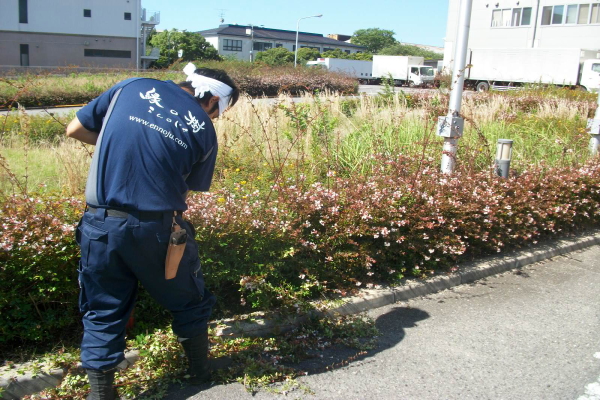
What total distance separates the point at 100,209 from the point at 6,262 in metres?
0.91

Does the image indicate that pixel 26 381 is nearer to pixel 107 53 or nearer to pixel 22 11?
pixel 22 11

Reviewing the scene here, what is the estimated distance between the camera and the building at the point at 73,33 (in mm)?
48562

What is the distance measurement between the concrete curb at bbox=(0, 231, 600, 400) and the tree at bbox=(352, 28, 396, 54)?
112 m

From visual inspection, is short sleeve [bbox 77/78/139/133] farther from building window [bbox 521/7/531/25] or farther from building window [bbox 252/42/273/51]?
building window [bbox 252/42/273/51]

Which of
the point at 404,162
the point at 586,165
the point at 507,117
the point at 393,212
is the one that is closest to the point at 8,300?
the point at 393,212

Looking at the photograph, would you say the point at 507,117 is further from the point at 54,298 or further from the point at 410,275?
the point at 54,298

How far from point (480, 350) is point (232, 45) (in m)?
85.4

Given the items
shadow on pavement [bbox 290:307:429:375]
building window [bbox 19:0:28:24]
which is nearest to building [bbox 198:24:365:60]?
building window [bbox 19:0:28:24]

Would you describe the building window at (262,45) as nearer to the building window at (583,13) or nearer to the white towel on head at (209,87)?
the building window at (583,13)

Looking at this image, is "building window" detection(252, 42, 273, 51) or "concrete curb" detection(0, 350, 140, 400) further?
"building window" detection(252, 42, 273, 51)

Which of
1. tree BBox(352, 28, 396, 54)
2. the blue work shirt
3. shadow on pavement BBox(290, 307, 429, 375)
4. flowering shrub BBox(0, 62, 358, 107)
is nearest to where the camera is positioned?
the blue work shirt

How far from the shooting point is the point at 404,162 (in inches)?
229

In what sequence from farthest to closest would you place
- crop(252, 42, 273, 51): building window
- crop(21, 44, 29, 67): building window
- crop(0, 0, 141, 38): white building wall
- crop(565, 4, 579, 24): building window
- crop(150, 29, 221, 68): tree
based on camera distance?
crop(252, 42, 273, 51): building window < crop(150, 29, 221, 68): tree < crop(21, 44, 29, 67): building window < crop(0, 0, 141, 38): white building wall < crop(565, 4, 579, 24): building window

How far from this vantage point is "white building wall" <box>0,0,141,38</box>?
159 feet
